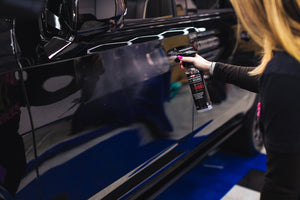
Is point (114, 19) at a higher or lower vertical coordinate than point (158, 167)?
higher

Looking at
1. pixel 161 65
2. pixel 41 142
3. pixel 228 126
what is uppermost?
pixel 161 65

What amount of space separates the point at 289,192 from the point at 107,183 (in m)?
0.76

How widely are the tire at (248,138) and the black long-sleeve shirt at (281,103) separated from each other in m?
1.86

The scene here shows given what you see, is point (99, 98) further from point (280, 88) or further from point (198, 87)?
point (280, 88)

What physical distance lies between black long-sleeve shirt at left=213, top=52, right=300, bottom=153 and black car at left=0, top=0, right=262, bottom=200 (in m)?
0.62

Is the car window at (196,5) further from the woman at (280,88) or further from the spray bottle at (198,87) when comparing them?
the woman at (280,88)

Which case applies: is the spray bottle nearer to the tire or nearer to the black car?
the black car

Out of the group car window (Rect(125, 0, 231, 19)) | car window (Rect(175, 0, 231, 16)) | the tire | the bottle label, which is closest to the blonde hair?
the bottle label

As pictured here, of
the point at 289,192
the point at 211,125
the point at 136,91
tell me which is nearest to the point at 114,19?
the point at 136,91

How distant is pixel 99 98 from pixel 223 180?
1664mm

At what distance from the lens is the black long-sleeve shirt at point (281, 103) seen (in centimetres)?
A: 89

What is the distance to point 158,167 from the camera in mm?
Answer: 1770

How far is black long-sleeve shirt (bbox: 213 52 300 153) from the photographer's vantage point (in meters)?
0.89

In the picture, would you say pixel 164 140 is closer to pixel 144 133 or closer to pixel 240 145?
pixel 144 133
